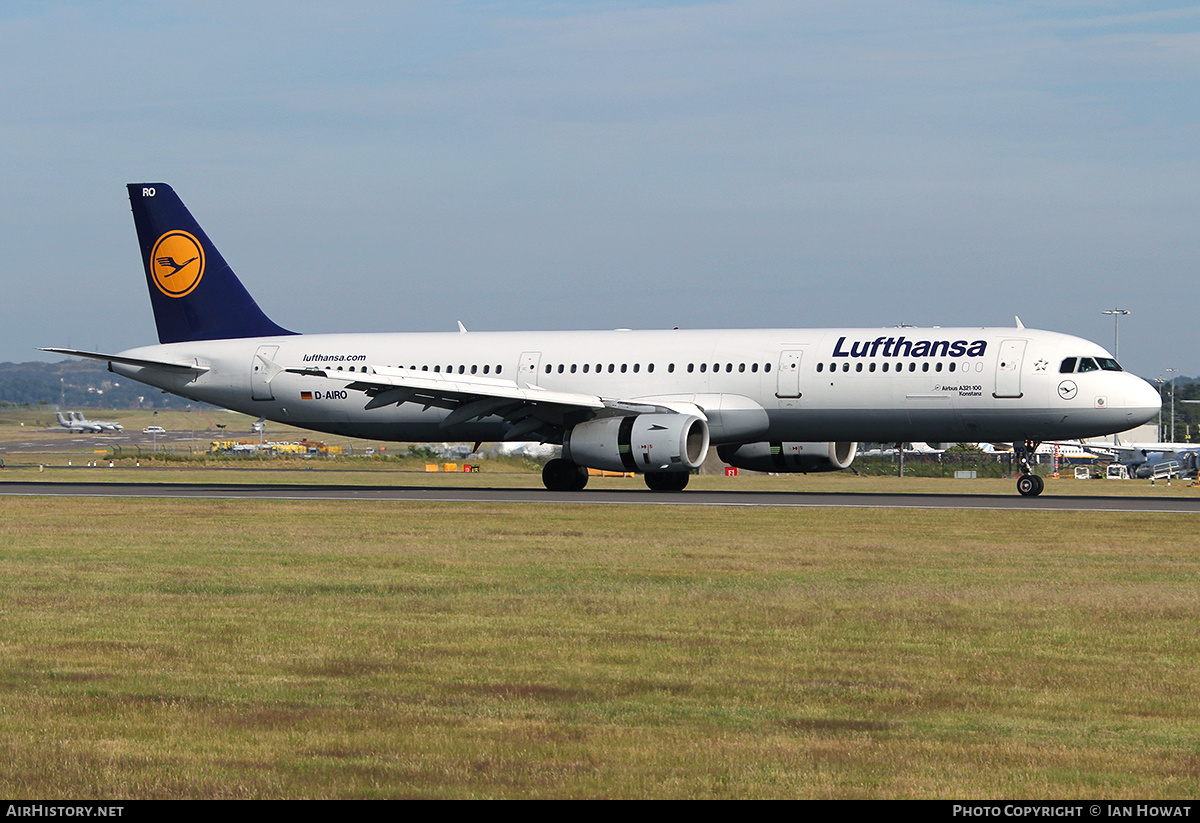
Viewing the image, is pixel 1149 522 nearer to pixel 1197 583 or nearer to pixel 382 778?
pixel 1197 583

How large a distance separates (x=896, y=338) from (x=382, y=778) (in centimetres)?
3088

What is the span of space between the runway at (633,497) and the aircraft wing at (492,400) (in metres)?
2.01

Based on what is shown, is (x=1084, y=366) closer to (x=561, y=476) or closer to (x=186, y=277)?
(x=561, y=476)

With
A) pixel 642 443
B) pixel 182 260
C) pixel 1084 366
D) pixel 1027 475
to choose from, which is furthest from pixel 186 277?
pixel 1084 366

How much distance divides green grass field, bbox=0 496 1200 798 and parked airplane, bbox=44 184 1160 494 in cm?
1454

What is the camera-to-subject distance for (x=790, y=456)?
41375mm

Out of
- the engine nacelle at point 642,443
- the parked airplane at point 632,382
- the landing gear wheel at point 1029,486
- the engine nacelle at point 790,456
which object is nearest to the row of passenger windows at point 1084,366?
the parked airplane at point 632,382

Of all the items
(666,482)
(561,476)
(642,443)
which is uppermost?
(642,443)

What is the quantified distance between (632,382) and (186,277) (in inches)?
611

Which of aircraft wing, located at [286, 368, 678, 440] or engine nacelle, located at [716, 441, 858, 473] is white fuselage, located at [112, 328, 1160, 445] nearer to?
aircraft wing, located at [286, 368, 678, 440]

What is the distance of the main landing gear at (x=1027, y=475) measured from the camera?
1502 inches

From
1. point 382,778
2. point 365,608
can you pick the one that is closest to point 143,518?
point 365,608

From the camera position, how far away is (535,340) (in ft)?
140

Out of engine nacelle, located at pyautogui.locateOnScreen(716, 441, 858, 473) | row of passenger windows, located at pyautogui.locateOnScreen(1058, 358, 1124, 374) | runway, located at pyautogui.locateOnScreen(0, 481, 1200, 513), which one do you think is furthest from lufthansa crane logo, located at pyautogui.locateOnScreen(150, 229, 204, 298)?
row of passenger windows, located at pyautogui.locateOnScreen(1058, 358, 1124, 374)
